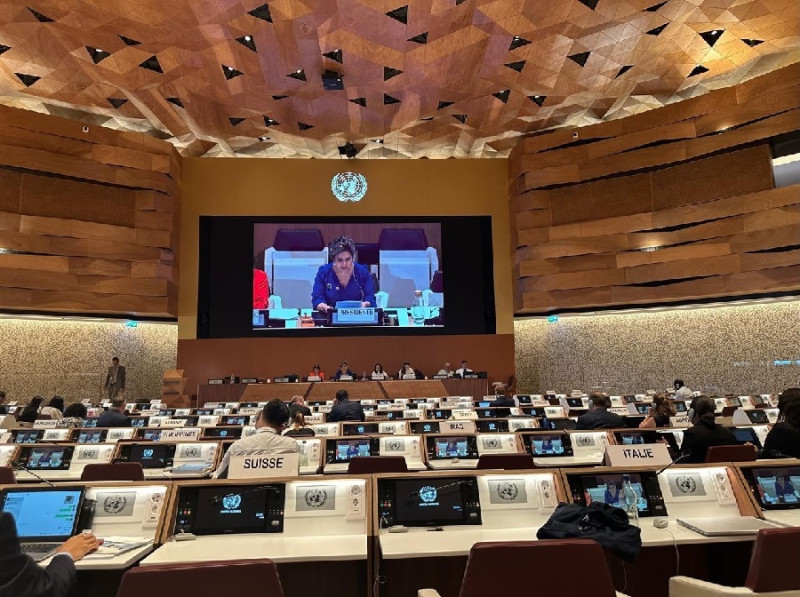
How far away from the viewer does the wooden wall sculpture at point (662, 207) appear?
45.6 ft

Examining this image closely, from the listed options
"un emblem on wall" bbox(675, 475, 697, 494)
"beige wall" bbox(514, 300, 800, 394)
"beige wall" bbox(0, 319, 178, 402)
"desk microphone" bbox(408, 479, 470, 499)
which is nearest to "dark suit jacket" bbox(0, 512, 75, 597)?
"desk microphone" bbox(408, 479, 470, 499)

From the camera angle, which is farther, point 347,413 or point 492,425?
point 347,413

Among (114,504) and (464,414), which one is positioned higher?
(464,414)

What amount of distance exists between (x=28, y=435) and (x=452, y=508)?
548 cm

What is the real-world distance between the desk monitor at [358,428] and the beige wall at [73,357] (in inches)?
491

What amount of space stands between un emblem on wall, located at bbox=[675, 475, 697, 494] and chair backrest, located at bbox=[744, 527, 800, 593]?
1.43 metres

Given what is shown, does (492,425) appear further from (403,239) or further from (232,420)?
(403,239)

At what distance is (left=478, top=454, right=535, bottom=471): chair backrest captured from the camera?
4477 millimetres

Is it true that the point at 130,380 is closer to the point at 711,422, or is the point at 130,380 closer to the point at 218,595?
the point at 711,422

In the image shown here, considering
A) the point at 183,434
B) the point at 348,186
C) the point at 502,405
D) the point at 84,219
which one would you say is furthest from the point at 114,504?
the point at 348,186

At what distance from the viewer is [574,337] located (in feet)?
59.4

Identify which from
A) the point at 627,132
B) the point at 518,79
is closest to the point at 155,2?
the point at 518,79

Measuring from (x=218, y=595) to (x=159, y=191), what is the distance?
1679cm

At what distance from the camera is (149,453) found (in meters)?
5.65
